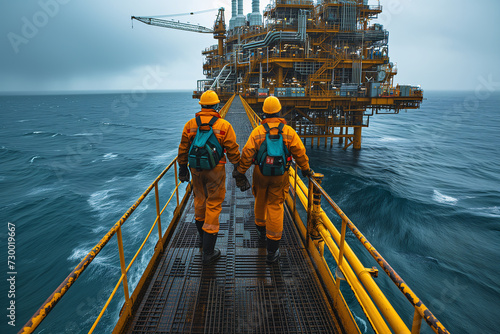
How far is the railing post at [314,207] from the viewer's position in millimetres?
3968

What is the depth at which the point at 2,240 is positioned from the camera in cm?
1352

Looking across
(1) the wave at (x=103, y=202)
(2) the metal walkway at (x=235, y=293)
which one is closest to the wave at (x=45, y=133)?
(1) the wave at (x=103, y=202)

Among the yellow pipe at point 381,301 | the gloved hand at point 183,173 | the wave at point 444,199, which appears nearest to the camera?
the yellow pipe at point 381,301

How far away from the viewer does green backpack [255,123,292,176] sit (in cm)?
374

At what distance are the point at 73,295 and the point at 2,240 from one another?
666cm

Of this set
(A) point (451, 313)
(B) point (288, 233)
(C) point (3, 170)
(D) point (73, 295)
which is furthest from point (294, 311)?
(C) point (3, 170)

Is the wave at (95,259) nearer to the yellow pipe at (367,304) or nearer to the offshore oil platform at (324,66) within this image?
the yellow pipe at (367,304)

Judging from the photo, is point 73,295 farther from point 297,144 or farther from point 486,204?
point 486,204

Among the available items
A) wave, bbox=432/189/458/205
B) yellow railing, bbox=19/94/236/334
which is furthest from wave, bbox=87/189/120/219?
wave, bbox=432/189/458/205

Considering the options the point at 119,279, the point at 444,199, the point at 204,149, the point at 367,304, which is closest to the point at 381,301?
the point at 367,304

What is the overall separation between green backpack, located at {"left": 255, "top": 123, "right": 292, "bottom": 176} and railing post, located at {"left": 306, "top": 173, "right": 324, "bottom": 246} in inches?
23.1

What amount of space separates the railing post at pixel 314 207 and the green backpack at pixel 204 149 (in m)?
1.42

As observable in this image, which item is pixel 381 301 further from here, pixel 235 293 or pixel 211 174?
pixel 211 174

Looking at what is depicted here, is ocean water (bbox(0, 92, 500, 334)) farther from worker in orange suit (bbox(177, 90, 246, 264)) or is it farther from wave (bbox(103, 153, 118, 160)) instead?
worker in orange suit (bbox(177, 90, 246, 264))
